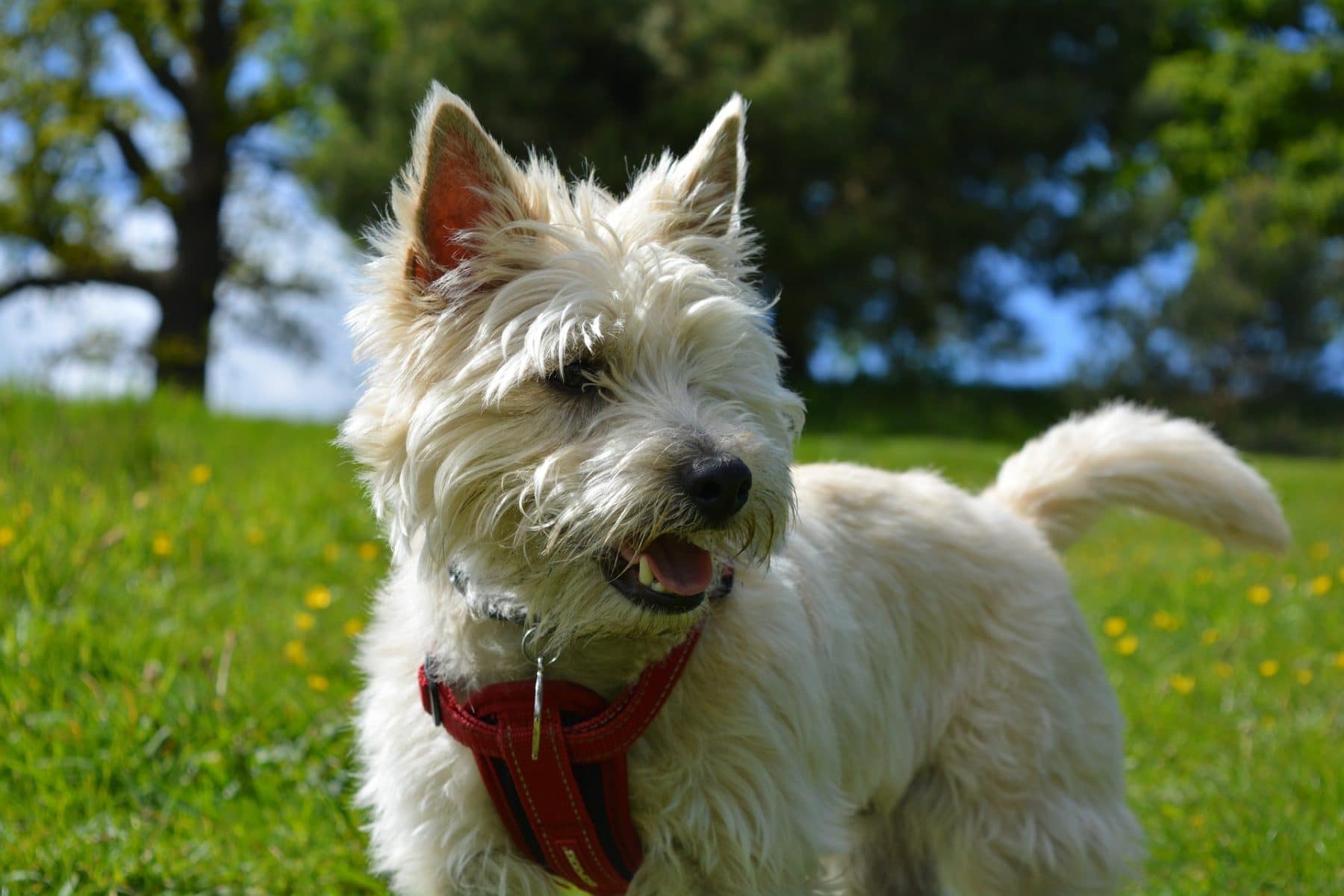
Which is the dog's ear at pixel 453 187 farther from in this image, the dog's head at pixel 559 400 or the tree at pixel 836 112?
the tree at pixel 836 112

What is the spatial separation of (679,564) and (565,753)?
50cm

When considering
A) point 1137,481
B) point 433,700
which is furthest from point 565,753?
point 1137,481

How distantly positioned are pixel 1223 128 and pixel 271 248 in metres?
23.8

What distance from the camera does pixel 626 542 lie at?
2.59 meters

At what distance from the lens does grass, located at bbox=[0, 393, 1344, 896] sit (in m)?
3.89

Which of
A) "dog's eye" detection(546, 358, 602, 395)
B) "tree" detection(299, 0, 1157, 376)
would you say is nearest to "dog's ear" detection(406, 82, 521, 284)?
"dog's eye" detection(546, 358, 602, 395)

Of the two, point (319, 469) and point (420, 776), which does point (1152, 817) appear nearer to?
point (420, 776)

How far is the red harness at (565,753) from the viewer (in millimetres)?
2697

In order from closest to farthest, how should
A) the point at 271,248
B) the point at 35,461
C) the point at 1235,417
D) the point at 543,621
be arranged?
the point at 543,621 < the point at 35,461 < the point at 1235,417 < the point at 271,248

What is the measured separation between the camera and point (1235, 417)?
22844 millimetres

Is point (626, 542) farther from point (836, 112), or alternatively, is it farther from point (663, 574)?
point (836, 112)

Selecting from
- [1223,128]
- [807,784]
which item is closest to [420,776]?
[807,784]

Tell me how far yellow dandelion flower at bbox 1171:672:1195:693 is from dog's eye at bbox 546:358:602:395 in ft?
13.8

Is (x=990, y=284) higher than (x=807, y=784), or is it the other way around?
(x=807, y=784)
